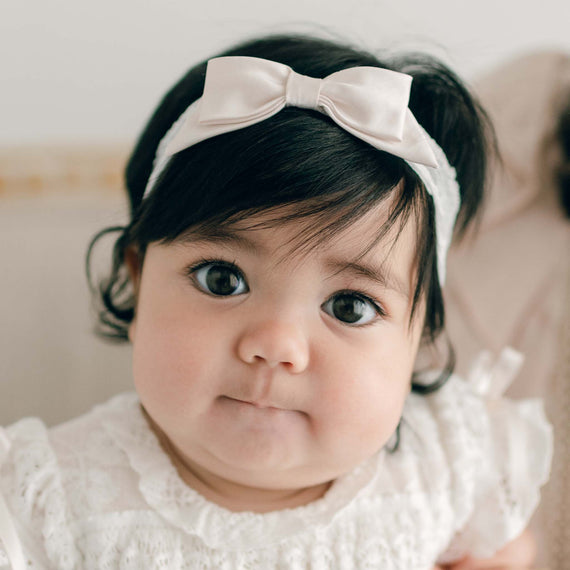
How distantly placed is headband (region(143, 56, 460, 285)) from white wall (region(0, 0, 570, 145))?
20.0 inches

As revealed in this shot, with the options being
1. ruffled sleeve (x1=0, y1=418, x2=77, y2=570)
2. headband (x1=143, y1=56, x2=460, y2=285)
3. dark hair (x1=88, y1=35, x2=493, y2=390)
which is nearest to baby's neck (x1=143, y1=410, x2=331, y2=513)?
ruffled sleeve (x1=0, y1=418, x2=77, y2=570)

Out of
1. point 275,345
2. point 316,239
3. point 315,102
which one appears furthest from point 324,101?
point 275,345

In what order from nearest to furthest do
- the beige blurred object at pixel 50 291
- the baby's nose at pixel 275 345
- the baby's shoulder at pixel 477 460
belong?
1. the baby's nose at pixel 275 345
2. the baby's shoulder at pixel 477 460
3. the beige blurred object at pixel 50 291

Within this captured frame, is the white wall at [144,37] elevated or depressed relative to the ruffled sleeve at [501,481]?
elevated

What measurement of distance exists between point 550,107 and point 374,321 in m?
0.68

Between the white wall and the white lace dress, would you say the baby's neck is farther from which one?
the white wall

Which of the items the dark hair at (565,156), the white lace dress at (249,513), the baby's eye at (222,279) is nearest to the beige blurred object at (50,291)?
the white lace dress at (249,513)

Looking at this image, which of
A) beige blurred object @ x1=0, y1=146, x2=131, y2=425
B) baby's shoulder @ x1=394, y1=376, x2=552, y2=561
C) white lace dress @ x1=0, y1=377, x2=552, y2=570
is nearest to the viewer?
white lace dress @ x1=0, y1=377, x2=552, y2=570

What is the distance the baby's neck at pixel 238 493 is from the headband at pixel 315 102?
0.41 m

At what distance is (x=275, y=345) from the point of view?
729 millimetres

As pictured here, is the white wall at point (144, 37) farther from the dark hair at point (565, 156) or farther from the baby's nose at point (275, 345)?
the baby's nose at point (275, 345)

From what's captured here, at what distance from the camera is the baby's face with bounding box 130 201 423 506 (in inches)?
29.6

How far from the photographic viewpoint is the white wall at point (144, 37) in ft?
4.19

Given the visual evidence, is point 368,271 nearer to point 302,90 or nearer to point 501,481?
point 302,90
